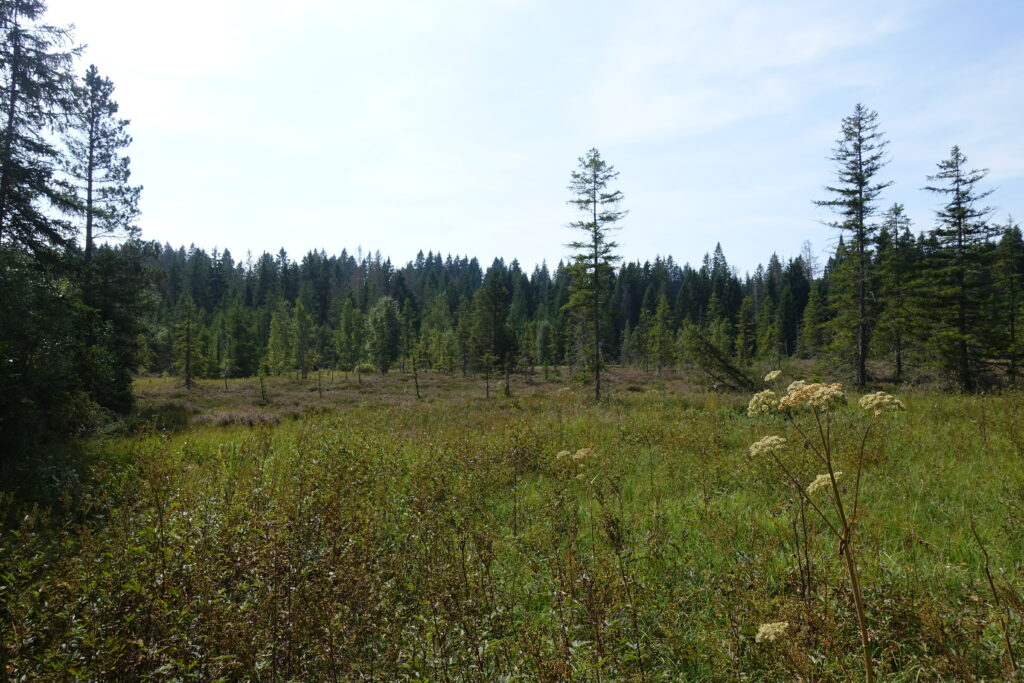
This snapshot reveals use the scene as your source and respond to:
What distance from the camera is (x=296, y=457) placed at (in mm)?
8188

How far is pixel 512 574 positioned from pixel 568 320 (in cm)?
6359

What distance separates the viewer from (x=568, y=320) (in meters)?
67.4

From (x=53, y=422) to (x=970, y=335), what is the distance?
3181 centimetres

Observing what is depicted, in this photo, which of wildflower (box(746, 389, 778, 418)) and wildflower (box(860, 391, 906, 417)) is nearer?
wildflower (box(860, 391, 906, 417))

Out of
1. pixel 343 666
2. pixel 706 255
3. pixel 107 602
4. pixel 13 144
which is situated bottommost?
pixel 343 666

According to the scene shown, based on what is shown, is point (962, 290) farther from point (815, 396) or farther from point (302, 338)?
point (302, 338)

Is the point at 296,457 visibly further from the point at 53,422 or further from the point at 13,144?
the point at 13,144

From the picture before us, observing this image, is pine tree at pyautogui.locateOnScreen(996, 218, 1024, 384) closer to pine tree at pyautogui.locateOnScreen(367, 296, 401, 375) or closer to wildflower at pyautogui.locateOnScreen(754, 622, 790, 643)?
wildflower at pyautogui.locateOnScreen(754, 622, 790, 643)

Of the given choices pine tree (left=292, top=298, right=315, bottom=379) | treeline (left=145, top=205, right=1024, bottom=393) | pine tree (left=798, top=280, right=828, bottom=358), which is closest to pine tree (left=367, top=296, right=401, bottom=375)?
treeline (left=145, top=205, right=1024, bottom=393)

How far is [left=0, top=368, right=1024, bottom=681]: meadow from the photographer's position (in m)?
2.99

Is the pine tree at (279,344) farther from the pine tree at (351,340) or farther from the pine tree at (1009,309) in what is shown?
the pine tree at (1009,309)

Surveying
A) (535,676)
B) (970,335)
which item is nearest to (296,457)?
(535,676)

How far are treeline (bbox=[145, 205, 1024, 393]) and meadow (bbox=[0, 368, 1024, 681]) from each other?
53.3 feet

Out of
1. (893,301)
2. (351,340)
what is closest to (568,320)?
(351,340)
